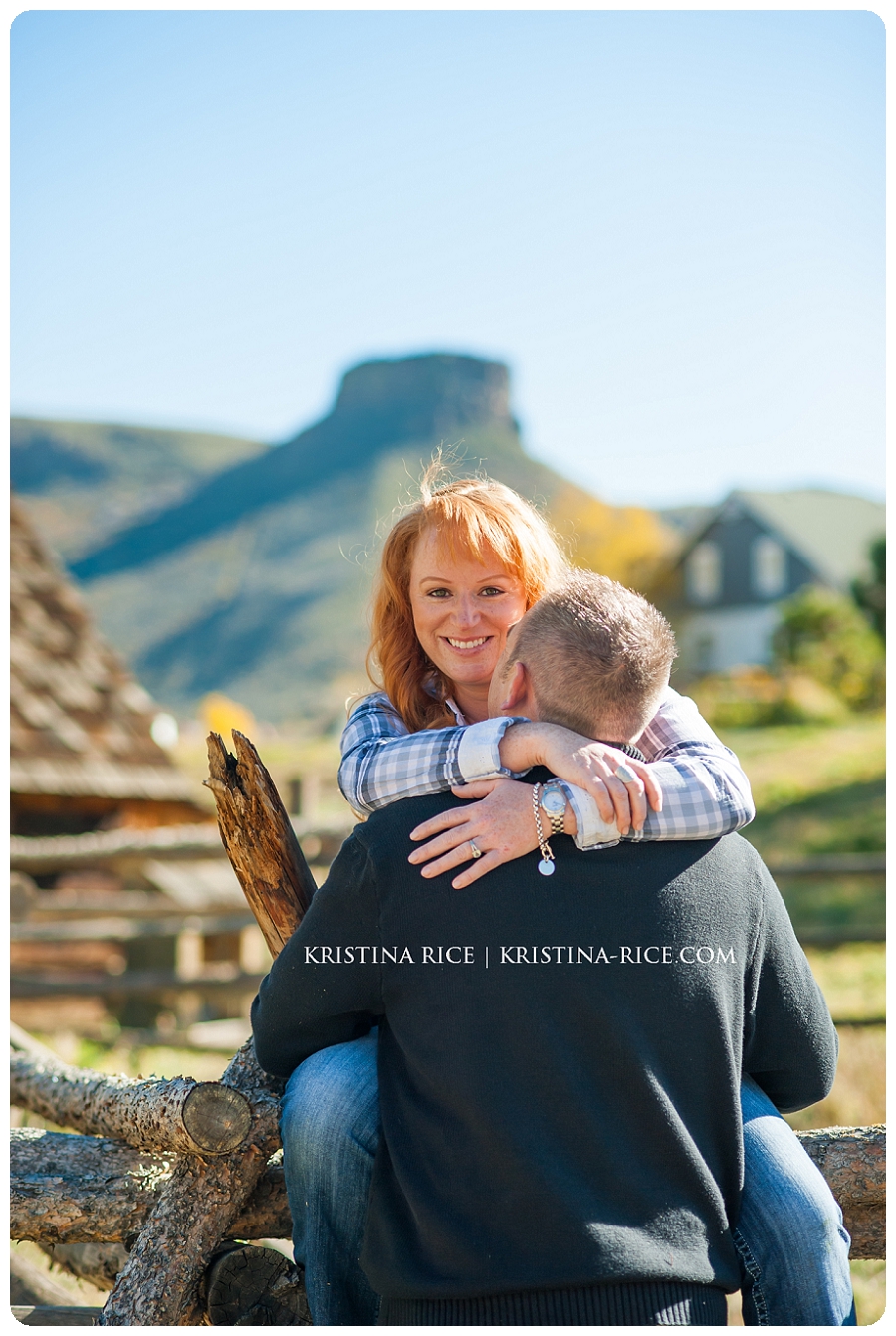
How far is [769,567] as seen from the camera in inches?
1673

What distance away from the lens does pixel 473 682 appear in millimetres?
2850

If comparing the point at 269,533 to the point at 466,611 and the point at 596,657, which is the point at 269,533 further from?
the point at 596,657

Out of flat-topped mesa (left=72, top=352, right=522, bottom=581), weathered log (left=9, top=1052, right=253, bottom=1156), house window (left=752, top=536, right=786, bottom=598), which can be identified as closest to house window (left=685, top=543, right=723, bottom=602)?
house window (left=752, top=536, right=786, bottom=598)

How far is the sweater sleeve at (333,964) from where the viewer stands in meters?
1.84

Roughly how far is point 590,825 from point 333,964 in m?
0.50

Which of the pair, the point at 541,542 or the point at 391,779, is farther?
the point at 541,542

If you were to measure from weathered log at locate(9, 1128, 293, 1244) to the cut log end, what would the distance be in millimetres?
263

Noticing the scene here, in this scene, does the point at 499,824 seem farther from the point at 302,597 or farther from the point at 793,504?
the point at 302,597

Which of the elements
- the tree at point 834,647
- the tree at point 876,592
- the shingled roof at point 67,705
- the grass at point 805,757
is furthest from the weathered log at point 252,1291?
the tree at point 834,647

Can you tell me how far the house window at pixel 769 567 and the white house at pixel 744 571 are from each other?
4 cm

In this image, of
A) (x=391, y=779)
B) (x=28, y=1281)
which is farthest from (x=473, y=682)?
(x=28, y=1281)

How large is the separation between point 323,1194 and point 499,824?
2.64ft

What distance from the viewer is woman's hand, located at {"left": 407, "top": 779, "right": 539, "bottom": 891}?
5.89 feet

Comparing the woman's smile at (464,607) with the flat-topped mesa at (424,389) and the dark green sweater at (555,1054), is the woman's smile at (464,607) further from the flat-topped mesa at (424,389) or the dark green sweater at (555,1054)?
the flat-topped mesa at (424,389)
